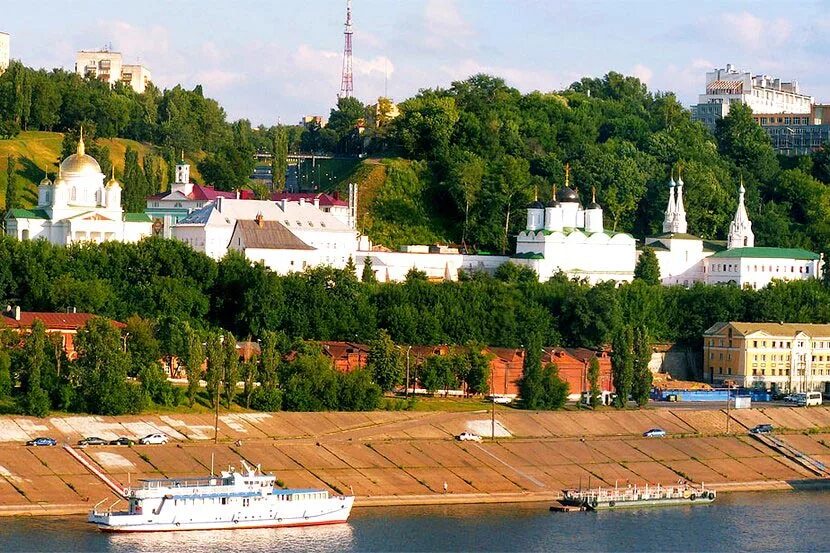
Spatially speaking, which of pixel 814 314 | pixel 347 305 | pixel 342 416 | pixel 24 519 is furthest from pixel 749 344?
pixel 24 519

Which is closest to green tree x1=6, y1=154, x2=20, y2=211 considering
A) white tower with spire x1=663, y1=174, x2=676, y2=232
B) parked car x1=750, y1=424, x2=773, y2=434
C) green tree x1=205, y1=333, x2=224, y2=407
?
green tree x1=205, y1=333, x2=224, y2=407

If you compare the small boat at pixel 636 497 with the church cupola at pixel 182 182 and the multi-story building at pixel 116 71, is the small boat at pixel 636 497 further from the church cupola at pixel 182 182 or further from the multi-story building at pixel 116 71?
the multi-story building at pixel 116 71

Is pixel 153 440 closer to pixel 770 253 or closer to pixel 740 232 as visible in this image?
pixel 770 253

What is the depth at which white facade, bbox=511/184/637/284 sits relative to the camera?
13050cm

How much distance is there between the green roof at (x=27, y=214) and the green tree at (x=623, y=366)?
33719 millimetres

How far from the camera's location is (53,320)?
10531cm

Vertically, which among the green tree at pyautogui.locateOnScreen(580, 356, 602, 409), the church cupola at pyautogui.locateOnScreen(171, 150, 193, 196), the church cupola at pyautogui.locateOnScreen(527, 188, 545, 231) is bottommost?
the green tree at pyautogui.locateOnScreen(580, 356, 602, 409)

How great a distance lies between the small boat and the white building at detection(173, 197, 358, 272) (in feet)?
126

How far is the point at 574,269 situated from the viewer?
13050 cm

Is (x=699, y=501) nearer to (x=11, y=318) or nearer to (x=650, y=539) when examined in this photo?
(x=650, y=539)

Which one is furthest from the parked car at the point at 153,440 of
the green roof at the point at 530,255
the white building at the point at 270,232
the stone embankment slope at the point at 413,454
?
the green roof at the point at 530,255

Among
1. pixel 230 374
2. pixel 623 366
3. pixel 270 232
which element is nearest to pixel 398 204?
pixel 270 232

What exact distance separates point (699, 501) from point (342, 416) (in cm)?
1716

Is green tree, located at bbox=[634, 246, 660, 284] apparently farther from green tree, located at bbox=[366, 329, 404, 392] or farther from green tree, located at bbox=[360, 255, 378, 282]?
green tree, located at bbox=[366, 329, 404, 392]
